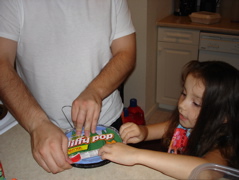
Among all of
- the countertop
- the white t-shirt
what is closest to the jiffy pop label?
the white t-shirt

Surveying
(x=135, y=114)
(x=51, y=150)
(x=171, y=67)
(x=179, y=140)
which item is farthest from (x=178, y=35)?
(x=51, y=150)

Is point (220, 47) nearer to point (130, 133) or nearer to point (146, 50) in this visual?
point (146, 50)

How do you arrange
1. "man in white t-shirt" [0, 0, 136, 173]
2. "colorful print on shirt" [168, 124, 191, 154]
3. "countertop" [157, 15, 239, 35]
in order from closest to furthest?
"man in white t-shirt" [0, 0, 136, 173], "colorful print on shirt" [168, 124, 191, 154], "countertop" [157, 15, 239, 35]

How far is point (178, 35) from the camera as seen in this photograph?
262cm

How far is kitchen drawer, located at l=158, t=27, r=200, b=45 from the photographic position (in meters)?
2.56

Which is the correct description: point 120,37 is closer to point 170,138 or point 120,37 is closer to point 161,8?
point 170,138

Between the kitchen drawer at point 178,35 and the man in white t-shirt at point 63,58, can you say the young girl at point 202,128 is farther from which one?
the kitchen drawer at point 178,35

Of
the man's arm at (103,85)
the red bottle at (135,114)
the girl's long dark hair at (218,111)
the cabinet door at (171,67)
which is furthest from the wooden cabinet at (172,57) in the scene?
the girl's long dark hair at (218,111)

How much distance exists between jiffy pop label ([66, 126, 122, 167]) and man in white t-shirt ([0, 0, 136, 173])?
0.04m

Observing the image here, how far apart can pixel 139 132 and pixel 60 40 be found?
49 cm

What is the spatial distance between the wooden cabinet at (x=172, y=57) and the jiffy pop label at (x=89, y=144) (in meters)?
1.88

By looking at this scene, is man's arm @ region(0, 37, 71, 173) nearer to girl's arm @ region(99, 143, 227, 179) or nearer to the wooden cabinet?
girl's arm @ region(99, 143, 227, 179)

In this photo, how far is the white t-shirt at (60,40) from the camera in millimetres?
1030

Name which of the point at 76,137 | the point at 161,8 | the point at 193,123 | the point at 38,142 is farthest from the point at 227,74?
the point at 161,8
